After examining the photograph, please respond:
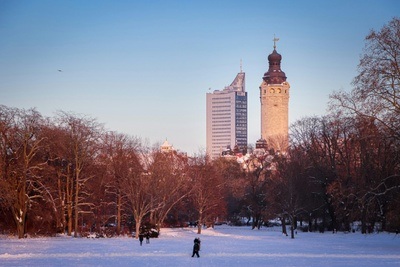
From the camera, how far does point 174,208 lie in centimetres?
8181

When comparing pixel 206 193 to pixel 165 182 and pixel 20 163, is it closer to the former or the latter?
pixel 165 182

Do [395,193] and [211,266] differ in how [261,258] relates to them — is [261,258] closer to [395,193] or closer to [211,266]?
[211,266]

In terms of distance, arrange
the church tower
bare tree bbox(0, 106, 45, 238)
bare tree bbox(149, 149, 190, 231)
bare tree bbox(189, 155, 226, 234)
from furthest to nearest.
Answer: the church tower
bare tree bbox(189, 155, 226, 234)
bare tree bbox(149, 149, 190, 231)
bare tree bbox(0, 106, 45, 238)

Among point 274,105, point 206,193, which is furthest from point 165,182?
point 274,105

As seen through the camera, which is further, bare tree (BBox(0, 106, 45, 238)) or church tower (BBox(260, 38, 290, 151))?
church tower (BBox(260, 38, 290, 151))

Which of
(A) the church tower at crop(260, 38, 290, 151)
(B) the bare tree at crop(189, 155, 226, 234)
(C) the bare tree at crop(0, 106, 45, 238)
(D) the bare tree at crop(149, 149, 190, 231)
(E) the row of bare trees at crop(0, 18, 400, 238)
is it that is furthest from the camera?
(A) the church tower at crop(260, 38, 290, 151)

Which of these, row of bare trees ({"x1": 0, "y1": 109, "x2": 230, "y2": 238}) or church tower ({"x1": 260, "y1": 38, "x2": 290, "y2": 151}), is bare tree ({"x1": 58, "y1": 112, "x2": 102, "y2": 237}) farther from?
church tower ({"x1": 260, "y1": 38, "x2": 290, "y2": 151})

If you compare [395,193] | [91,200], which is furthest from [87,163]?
[395,193]

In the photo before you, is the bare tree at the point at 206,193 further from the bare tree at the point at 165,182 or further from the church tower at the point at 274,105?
the church tower at the point at 274,105

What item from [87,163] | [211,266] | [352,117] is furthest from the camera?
[87,163]

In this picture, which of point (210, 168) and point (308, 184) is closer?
Result: point (308, 184)

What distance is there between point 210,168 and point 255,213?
29.5 feet

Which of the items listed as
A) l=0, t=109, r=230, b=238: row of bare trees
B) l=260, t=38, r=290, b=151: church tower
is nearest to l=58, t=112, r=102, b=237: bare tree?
l=0, t=109, r=230, b=238: row of bare trees

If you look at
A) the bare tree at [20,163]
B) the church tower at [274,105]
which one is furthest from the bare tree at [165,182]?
the church tower at [274,105]
